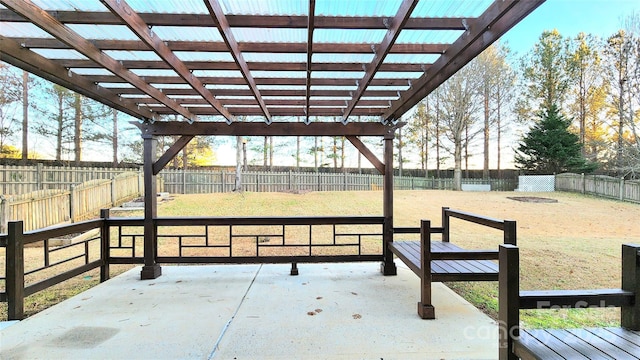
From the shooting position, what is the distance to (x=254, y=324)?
8.72ft

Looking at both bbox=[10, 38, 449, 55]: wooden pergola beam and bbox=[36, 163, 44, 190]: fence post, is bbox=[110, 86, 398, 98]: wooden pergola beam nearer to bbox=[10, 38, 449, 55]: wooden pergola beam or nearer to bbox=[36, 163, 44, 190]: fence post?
bbox=[10, 38, 449, 55]: wooden pergola beam

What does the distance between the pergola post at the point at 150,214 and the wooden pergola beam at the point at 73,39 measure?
112 cm

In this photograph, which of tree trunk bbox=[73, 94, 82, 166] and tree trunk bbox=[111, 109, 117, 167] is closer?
tree trunk bbox=[73, 94, 82, 166]

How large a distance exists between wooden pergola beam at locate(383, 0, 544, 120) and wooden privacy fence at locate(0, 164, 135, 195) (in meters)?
9.55

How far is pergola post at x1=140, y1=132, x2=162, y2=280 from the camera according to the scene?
407 centimetres

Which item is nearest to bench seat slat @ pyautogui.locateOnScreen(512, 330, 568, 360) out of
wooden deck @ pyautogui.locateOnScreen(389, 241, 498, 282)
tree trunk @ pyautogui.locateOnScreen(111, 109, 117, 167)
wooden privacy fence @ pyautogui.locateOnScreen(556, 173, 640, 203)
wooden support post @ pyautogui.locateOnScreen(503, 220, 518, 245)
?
wooden support post @ pyautogui.locateOnScreen(503, 220, 518, 245)

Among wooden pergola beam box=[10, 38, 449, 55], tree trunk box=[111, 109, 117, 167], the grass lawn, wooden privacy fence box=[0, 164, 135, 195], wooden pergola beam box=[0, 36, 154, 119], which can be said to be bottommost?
the grass lawn

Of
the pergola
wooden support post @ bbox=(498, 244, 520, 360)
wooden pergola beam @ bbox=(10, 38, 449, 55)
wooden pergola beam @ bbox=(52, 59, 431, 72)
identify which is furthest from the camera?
wooden pergola beam @ bbox=(52, 59, 431, 72)

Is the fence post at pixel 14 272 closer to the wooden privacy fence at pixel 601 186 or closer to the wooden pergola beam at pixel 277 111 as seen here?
the wooden pergola beam at pixel 277 111

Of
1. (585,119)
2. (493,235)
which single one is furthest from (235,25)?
(585,119)

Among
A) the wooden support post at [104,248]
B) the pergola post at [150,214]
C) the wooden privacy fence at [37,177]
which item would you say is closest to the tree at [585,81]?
the pergola post at [150,214]

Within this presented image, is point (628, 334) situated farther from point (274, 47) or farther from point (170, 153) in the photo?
point (170, 153)

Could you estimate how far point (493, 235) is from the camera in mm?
7418

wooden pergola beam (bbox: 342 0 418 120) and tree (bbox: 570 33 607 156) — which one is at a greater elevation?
tree (bbox: 570 33 607 156)
